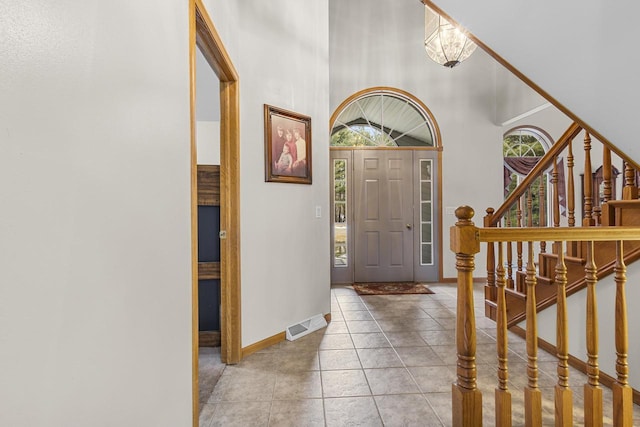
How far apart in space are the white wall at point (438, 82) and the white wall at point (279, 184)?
1.81 m

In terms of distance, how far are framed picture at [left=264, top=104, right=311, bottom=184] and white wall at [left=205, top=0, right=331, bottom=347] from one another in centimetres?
6

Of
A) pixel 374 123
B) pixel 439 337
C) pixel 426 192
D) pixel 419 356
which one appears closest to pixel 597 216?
pixel 439 337

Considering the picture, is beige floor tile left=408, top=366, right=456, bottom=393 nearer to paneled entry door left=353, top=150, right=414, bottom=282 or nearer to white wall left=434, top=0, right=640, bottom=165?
white wall left=434, top=0, right=640, bottom=165

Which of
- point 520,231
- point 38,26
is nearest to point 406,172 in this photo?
point 520,231

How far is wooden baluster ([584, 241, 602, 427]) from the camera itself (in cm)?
158

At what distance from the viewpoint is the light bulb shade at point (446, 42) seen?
3.60m

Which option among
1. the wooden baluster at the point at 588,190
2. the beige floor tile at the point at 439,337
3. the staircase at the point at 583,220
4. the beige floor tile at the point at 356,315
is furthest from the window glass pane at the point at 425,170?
the wooden baluster at the point at 588,190

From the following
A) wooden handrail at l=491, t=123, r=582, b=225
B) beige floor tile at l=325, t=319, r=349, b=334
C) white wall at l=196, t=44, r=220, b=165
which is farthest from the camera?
white wall at l=196, t=44, r=220, b=165

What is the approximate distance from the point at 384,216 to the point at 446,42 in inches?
98.9

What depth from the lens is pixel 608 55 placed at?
1396mm

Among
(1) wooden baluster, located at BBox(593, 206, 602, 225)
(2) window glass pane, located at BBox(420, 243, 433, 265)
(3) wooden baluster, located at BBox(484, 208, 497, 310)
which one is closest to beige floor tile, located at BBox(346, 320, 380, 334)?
(3) wooden baluster, located at BBox(484, 208, 497, 310)

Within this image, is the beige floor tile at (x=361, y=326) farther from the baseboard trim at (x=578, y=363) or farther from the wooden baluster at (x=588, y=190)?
the wooden baluster at (x=588, y=190)

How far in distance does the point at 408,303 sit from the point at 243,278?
7.62 feet

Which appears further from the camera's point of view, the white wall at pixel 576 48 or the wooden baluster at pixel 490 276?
the wooden baluster at pixel 490 276
